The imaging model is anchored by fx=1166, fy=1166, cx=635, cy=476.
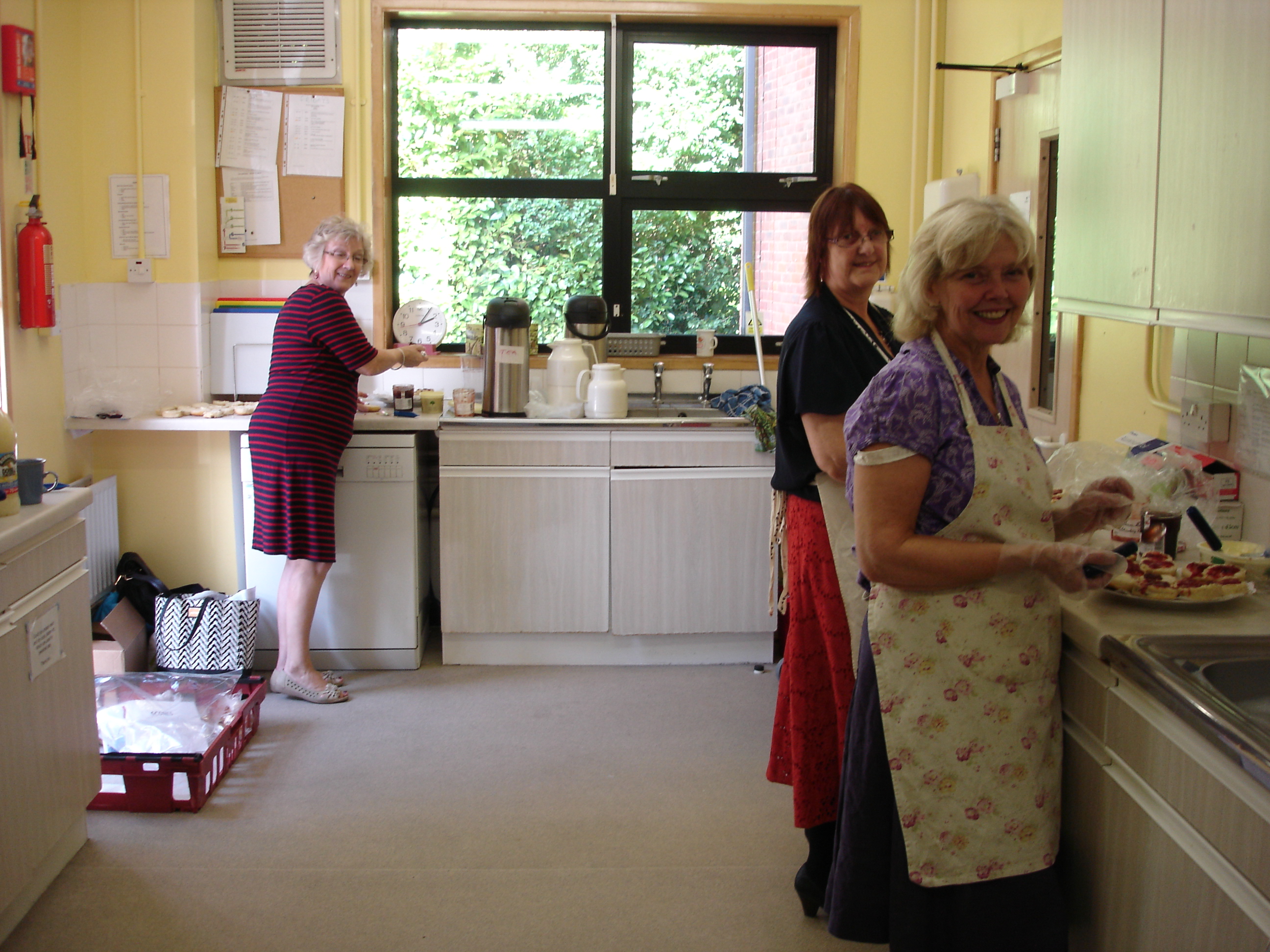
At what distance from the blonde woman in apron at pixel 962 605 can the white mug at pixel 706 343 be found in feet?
9.38

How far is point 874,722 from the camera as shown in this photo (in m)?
1.71

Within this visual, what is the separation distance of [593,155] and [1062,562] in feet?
11.3

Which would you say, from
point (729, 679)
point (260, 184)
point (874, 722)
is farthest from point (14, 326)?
point (874, 722)

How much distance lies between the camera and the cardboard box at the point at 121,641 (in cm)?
376

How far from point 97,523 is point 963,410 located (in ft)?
11.2

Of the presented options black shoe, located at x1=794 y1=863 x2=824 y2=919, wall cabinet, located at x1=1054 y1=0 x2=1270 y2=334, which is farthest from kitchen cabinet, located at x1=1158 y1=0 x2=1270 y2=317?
black shoe, located at x1=794 y1=863 x2=824 y2=919

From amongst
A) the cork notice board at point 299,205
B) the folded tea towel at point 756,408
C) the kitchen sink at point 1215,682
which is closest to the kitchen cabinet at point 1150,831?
the kitchen sink at point 1215,682

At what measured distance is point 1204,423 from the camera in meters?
2.54

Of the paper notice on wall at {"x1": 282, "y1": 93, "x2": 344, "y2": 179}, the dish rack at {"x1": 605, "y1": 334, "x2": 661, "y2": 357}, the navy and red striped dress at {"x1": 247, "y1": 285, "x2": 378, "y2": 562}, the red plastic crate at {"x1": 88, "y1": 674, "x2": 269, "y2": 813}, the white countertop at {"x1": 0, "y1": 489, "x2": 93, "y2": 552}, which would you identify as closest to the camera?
the white countertop at {"x1": 0, "y1": 489, "x2": 93, "y2": 552}

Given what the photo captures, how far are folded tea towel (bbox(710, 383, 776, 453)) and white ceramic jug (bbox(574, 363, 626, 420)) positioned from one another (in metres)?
0.42

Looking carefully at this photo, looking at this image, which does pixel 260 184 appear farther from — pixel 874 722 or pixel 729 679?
pixel 874 722

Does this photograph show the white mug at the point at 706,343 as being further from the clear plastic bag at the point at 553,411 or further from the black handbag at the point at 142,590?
the black handbag at the point at 142,590

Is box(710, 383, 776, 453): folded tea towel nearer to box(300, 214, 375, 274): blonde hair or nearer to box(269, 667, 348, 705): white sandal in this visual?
box(300, 214, 375, 274): blonde hair

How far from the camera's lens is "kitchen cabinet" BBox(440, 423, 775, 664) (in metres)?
4.02
